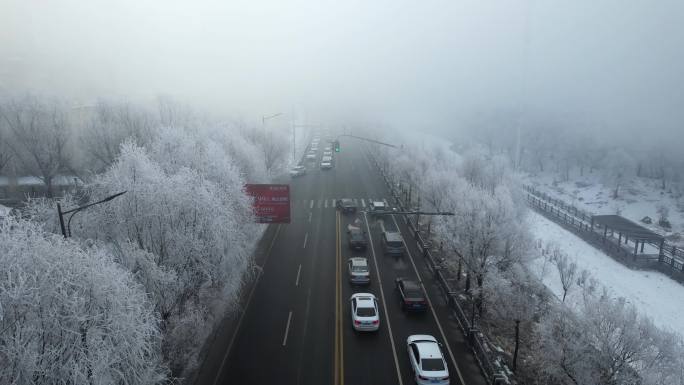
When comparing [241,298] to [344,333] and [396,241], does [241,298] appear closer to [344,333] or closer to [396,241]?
[344,333]

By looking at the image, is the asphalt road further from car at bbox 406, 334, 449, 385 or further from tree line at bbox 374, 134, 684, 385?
tree line at bbox 374, 134, 684, 385

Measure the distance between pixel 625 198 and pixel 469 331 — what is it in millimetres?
59186

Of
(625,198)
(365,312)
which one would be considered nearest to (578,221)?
(625,198)

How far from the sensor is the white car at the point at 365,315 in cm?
1998

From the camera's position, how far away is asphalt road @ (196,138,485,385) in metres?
17.3

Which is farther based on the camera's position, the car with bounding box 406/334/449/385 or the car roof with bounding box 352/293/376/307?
the car roof with bounding box 352/293/376/307

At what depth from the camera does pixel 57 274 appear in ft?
32.8

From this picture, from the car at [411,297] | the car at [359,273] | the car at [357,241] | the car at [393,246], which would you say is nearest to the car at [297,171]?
the car at [357,241]

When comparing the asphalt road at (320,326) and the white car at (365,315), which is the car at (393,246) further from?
the white car at (365,315)

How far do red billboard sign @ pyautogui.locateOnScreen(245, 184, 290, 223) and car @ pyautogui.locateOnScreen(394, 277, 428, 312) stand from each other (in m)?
9.51

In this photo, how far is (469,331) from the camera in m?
19.4

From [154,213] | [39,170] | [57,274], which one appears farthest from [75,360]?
[39,170]

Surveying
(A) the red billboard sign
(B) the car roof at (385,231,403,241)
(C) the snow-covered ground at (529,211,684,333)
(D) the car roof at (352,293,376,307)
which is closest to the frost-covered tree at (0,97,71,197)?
(A) the red billboard sign

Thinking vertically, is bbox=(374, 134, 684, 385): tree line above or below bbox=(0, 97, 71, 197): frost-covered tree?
below
